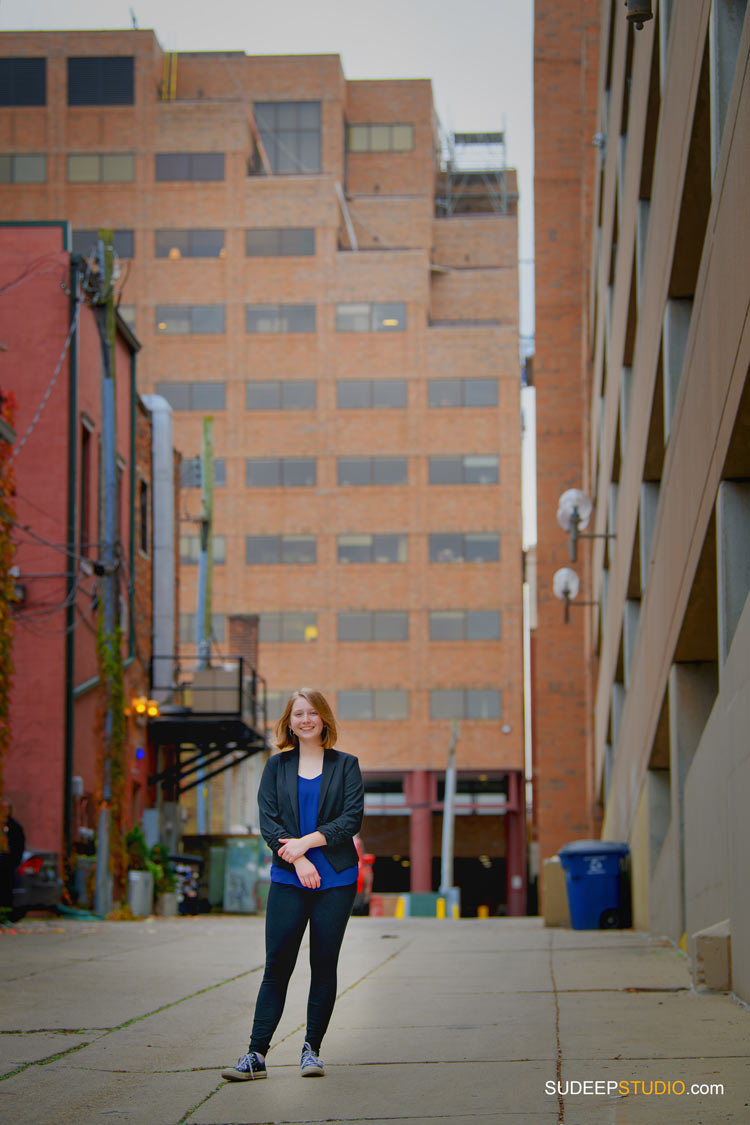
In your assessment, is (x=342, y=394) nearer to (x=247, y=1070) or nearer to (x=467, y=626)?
(x=467, y=626)

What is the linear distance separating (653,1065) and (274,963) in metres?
1.58

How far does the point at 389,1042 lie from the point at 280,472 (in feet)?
193

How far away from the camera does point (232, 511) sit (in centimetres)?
6562

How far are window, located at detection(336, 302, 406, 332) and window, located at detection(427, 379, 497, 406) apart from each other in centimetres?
304

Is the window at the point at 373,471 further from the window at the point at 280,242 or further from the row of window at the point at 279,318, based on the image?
the window at the point at 280,242

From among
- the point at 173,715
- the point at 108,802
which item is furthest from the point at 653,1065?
the point at 173,715

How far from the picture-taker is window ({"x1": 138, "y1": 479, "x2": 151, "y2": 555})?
3008 centimetres

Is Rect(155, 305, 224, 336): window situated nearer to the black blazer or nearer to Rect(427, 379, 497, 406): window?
Rect(427, 379, 497, 406): window

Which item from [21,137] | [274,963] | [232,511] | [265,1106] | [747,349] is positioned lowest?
[265,1106]

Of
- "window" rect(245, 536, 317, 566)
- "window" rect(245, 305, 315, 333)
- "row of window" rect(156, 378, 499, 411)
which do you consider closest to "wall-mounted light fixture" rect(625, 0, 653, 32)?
"window" rect(245, 536, 317, 566)

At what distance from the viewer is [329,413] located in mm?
66000

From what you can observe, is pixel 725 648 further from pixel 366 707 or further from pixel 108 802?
pixel 366 707

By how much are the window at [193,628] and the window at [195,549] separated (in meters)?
2.32

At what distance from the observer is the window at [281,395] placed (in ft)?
217
